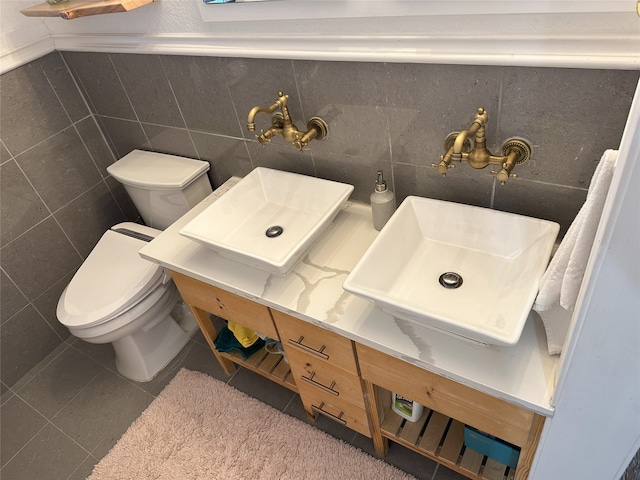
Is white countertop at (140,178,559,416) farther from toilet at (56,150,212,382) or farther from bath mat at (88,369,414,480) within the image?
bath mat at (88,369,414,480)

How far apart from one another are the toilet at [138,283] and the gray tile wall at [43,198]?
24 centimetres

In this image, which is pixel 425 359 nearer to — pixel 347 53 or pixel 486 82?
pixel 486 82

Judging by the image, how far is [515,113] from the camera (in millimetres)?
994

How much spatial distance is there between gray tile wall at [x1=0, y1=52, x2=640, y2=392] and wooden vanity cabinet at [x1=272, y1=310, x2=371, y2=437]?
0.47m

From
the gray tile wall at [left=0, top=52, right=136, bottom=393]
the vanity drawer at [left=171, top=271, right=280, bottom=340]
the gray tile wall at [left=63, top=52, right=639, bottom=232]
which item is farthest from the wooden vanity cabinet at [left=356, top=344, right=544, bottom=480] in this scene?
the gray tile wall at [left=0, top=52, right=136, bottom=393]

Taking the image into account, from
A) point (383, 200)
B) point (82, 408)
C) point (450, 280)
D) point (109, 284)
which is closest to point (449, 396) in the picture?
point (450, 280)

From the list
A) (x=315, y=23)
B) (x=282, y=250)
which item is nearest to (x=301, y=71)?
(x=315, y=23)

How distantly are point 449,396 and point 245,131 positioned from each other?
1.03 meters

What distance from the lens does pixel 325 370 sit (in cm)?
131

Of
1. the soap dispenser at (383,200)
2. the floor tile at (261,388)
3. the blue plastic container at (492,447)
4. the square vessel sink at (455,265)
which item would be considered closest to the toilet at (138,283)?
the floor tile at (261,388)

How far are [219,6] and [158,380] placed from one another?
1.46 meters

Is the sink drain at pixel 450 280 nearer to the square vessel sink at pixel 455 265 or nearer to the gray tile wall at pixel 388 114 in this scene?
the square vessel sink at pixel 455 265

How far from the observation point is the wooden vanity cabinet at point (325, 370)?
3.92 ft

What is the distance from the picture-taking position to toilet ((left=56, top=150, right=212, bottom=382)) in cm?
165
